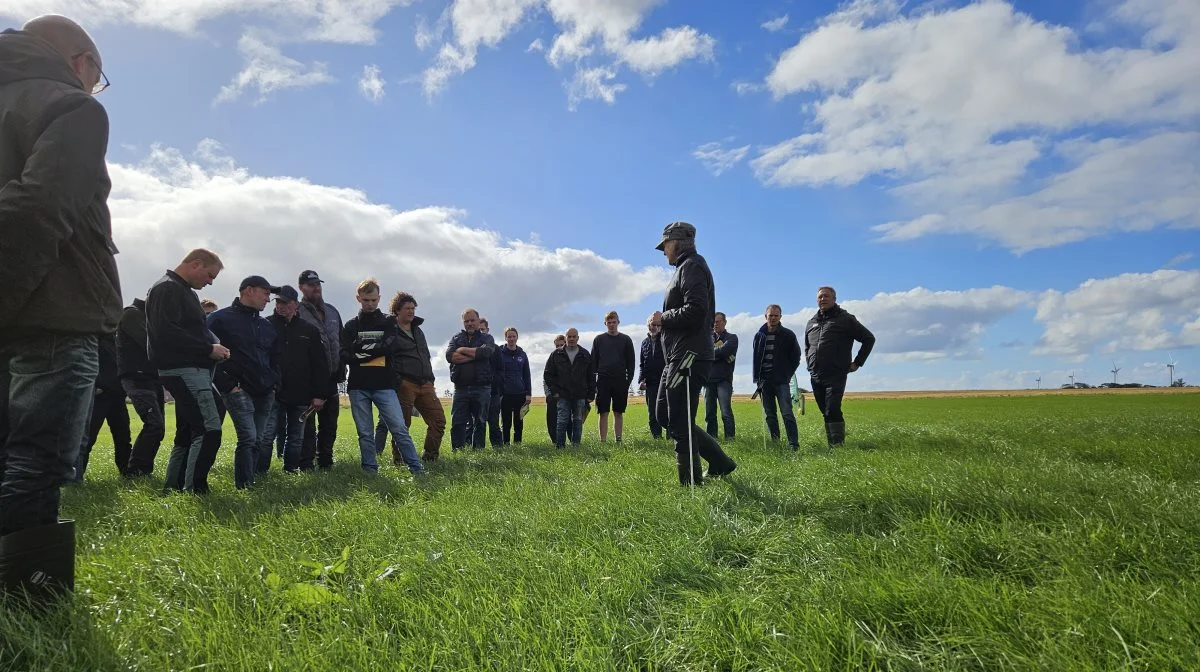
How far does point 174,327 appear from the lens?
5.25 metres

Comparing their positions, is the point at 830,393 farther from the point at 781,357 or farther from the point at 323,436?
the point at 323,436

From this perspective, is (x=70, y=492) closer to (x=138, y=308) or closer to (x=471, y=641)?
(x=138, y=308)

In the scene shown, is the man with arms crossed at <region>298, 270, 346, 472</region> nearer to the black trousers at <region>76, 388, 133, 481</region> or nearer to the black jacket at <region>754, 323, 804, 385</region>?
the black trousers at <region>76, 388, 133, 481</region>

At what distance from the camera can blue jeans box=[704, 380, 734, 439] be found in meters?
10.5

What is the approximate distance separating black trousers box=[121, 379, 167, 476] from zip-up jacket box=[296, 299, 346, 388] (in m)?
1.99

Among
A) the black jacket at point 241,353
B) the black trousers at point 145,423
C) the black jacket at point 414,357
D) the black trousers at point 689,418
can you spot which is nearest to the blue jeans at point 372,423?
the black jacket at point 414,357

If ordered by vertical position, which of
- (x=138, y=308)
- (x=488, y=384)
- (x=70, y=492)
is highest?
(x=138, y=308)

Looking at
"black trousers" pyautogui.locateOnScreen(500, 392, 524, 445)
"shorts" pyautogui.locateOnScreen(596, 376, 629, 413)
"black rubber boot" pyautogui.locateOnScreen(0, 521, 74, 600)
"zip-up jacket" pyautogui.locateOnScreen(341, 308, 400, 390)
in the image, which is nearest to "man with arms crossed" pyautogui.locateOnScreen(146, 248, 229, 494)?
"zip-up jacket" pyautogui.locateOnScreen(341, 308, 400, 390)

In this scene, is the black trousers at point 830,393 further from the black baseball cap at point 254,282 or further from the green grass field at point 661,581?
the black baseball cap at point 254,282

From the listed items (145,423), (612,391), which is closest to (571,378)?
(612,391)

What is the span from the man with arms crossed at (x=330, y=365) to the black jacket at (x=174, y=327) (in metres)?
2.02

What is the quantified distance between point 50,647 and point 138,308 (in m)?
6.21

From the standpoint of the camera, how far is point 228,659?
2.12 meters

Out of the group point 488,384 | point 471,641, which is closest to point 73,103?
point 471,641
